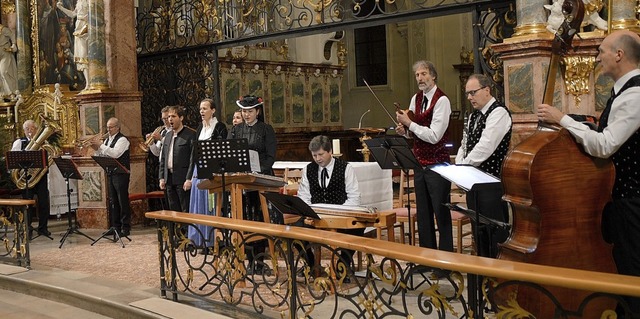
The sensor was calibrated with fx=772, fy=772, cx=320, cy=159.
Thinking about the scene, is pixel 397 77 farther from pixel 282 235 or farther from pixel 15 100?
pixel 282 235

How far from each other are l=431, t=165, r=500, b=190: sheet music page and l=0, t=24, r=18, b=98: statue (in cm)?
1053

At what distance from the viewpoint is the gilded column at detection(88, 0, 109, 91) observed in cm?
1074

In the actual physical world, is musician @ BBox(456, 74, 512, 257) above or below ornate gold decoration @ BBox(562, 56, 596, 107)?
below

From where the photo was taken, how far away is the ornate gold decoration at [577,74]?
6320mm

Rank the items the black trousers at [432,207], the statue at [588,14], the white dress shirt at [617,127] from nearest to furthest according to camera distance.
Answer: the white dress shirt at [617,127]
the black trousers at [432,207]
the statue at [588,14]

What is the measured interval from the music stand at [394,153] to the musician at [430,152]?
0.28 meters

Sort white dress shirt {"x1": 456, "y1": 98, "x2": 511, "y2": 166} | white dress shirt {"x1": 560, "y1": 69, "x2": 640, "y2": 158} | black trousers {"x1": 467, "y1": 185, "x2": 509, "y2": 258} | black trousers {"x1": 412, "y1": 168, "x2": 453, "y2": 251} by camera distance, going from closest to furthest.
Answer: white dress shirt {"x1": 560, "y1": 69, "x2": 640, "y2": 158}, black trousers {"x1": 467, "y1": 185, "x2": 509, "y2": 258}, white dress shirt {"x1": 456, "y1": 98, "x2": 511, "y2": 166}, black trousers {"x1": 412, "y1": 168, "x2": 453, "y2": 251}

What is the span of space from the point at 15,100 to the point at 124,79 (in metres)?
3.17

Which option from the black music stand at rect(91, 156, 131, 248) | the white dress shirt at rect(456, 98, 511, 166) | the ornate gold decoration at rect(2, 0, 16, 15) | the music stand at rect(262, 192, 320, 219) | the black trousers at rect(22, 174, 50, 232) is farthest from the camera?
the ornate gold decoration at rect(2, 0, 16, 15)

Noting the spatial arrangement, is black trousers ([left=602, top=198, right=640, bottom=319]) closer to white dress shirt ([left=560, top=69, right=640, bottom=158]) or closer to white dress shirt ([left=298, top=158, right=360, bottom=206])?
white dress shirt ([left=560, top=69, right=640, bottom=158])

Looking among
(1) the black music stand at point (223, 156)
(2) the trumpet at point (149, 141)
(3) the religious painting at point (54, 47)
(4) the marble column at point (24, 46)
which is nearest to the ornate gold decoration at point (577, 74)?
(1) the black music stand at point (223, 156)

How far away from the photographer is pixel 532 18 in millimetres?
6488

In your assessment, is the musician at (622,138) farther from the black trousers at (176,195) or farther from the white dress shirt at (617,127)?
the black trousers at (176,195)

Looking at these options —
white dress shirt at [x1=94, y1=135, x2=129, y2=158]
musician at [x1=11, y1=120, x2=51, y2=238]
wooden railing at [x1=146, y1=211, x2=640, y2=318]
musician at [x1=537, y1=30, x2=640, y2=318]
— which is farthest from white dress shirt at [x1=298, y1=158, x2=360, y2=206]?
musician at [x1=11, y1=120, x2=51, y2=238]
